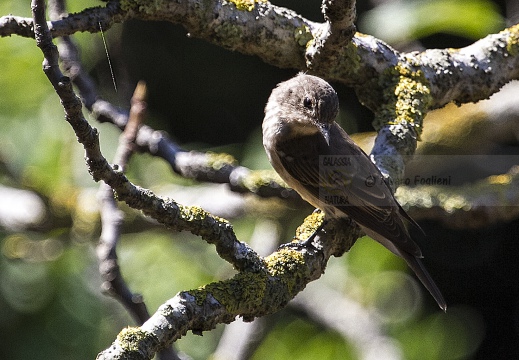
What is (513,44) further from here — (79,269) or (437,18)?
(79,269)

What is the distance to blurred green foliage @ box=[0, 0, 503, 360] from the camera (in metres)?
4.45

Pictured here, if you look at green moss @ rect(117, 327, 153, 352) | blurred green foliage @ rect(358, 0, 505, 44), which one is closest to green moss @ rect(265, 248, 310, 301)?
green moss @ rect(117, 327, 153, 352)

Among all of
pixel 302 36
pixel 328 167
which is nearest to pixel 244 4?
pixel 302 36

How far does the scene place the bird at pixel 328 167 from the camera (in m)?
3.54

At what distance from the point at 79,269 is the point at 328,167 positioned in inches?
70.3

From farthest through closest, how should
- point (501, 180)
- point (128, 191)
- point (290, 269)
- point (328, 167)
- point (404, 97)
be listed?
point (501, 180)
point (328, 167)
point (404, 97)
point (290, 269)
point (128, 191)

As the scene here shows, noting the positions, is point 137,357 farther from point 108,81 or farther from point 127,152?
point 108,81

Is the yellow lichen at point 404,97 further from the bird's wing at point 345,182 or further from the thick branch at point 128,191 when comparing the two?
the thick branch at point 128,191

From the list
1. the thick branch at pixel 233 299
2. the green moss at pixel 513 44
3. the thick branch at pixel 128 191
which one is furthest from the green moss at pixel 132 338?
the green moss at pixel 513 44

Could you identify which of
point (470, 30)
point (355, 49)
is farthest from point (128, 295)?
point (470, 30)

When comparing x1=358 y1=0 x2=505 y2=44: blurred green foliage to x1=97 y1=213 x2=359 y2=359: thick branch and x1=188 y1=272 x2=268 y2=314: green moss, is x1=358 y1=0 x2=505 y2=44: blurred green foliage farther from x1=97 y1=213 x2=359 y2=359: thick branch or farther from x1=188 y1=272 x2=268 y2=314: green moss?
x1=188 y1=272 x2=268 y2=314: green moss

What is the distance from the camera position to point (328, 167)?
3949 millimetres

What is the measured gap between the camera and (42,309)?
4574mm

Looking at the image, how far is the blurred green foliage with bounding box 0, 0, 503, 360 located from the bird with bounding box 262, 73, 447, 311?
70 cm
